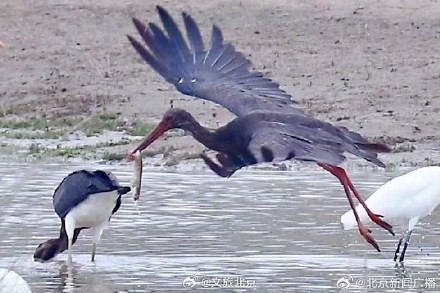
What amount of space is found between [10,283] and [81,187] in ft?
9.08

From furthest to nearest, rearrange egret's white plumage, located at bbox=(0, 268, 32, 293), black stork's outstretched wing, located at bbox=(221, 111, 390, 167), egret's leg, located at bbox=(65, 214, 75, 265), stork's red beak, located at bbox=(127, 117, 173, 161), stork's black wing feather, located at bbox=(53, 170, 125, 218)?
1. egret's leg, located at bbox=(65, 214, 75, 265)
2. stork's black wing feather, located at bbox=(53, 170, 125, 218)
3. stork's red beak, located at bbox=(127, 117, 173, 161)
4. black stork's outstretched wing, located at bbox=(221, 111, 390, 167)
5. egret's white plumage, located at bbox=(0, 268, 32, 293)

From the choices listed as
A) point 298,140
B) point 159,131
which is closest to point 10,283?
point 298,140

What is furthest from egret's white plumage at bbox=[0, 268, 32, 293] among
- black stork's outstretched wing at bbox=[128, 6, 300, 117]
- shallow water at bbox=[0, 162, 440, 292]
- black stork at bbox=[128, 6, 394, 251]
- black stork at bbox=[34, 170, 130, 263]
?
black stork at bbox=[34, 170, 130, 263]

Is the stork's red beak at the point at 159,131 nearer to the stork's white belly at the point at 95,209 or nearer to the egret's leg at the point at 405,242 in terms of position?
the stork's white belly at the point at 95,209

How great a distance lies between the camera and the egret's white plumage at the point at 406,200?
33.1 feet

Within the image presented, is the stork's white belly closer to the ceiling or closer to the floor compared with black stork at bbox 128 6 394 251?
closer to the floor

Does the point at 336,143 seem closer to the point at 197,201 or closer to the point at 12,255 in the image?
the point at 12,255

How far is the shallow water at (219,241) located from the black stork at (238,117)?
0.67m

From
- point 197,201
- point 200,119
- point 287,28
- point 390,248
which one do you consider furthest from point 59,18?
point 390,248

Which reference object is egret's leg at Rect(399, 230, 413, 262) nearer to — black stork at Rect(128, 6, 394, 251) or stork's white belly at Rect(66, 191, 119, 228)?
black stork at Rect(128, 6, 394, 251)

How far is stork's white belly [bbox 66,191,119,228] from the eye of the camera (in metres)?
9.95

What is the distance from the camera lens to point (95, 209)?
9.99m

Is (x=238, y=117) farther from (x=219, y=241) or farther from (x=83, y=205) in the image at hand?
(x=219, y=241)

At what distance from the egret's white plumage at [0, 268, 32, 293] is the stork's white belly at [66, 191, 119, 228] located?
8.60 ft
